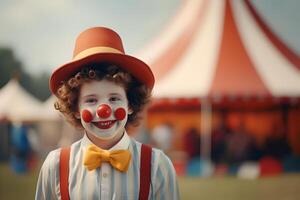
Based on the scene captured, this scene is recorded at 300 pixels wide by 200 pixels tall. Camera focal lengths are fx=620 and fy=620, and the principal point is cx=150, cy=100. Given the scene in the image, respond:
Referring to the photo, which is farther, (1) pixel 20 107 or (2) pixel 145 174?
(1) pixel 20 107

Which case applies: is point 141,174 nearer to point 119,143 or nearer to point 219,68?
point 119,143

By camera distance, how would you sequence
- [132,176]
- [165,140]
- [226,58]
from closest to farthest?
[132,176] → [226,58] → [165,140]

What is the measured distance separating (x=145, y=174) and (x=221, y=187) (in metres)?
2.48

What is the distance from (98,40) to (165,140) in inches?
136

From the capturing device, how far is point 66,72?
1534mm

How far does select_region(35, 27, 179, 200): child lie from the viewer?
4.87 feet

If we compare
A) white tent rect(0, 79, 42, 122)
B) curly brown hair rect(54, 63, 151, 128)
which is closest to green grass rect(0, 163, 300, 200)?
white tent rect(0, 79, 42, 122)

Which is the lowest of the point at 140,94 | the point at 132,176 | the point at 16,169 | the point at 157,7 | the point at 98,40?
the point at 16,169

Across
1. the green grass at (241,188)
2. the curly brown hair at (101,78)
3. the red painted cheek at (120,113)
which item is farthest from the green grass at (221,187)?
the red painted cheek at (120,113)

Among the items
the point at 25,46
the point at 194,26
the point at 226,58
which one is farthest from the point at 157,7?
the point at 194,26

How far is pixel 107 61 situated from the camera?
4.98 feet

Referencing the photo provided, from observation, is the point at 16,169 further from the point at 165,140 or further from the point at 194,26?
the point at 194,26

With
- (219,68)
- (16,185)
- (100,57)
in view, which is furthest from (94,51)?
(219,68)

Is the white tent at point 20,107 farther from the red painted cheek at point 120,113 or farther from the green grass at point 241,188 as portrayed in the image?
the red painted cheek at point 120,113
